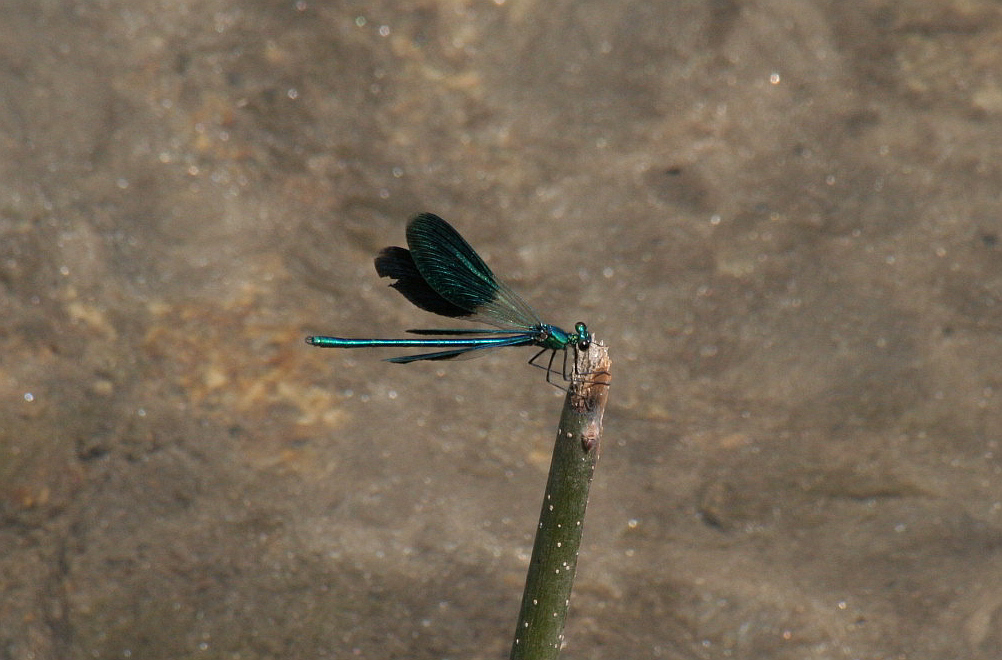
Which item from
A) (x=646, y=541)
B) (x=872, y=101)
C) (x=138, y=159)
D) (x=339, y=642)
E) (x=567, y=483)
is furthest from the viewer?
(x=872, y=101)

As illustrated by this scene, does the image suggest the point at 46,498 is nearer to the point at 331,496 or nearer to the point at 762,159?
the point at 331,496

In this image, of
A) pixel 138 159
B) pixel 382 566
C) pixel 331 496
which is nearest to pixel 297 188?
pixel 138 159

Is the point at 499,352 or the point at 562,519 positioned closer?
the point at 562,519

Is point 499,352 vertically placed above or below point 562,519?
below

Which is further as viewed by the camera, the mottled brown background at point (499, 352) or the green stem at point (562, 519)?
the mottled brown background at point (499, 352)
